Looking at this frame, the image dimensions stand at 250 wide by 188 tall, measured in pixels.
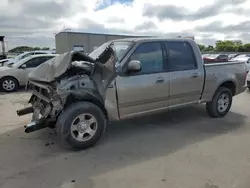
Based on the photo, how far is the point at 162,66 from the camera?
5281 millimetres

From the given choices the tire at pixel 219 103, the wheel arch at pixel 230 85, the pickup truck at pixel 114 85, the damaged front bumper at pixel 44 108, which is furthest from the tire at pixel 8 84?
the wheel arch at pixel 230 85

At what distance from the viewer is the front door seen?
4.84m

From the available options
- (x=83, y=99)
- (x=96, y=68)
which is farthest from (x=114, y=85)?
(x=83, y=99)

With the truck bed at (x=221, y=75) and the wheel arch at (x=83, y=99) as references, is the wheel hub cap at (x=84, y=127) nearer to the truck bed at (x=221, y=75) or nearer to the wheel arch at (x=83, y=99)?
the wheel arch at (x=83, y=99)

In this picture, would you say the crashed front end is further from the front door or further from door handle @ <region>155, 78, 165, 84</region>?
door handle @ <region>155, 78, 165, 84</region>

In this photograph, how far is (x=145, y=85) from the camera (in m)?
5.01

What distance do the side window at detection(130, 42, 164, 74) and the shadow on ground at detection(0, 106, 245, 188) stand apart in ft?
4.15

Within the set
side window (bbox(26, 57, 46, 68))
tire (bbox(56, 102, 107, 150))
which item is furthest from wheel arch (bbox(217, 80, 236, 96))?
side window (bbox(26, 57, 46, 68))

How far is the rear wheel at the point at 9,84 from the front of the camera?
10.6 meters

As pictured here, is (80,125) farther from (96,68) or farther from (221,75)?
(221,75)

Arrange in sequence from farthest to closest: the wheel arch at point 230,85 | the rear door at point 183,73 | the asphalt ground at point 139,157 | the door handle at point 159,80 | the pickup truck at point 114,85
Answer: the wheel arch at point 230,85, the rear door at point 183,73, the door handle at point 159,80, the pickup truck at point 114,85, the asphalt ground at point 139,157

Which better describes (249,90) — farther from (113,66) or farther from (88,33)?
(88,33)

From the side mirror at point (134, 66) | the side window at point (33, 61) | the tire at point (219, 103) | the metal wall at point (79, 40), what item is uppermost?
the metal wall at point (79, 40)

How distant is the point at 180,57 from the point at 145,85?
113 cm
